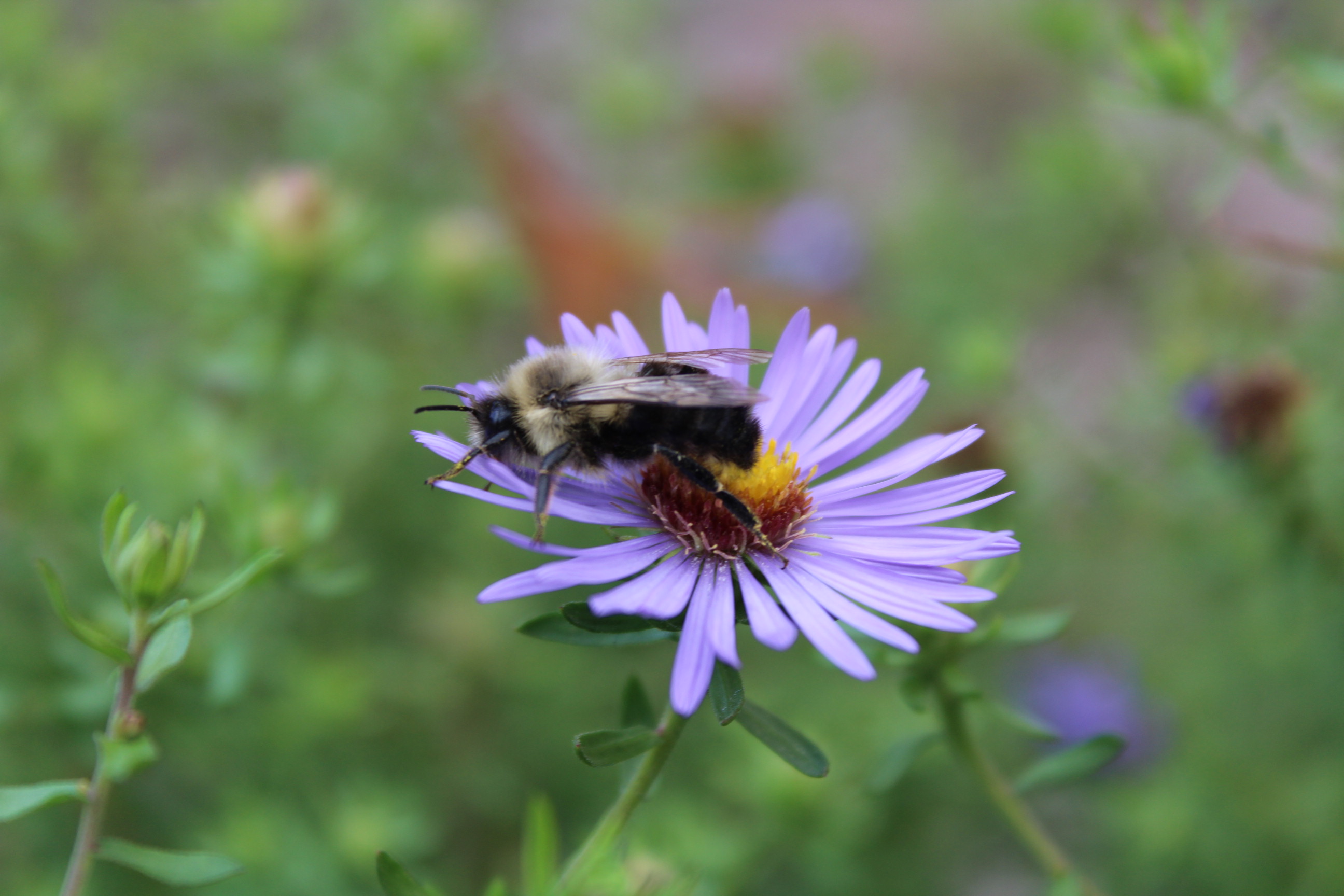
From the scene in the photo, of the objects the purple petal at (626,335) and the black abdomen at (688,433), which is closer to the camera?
the black abdomen at (688,433)

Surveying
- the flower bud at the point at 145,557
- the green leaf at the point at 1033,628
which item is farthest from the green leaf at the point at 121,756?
the green leaf at the point at 1033,628

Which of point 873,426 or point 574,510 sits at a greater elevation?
point 873,426

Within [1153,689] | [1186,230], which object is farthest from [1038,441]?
[1186,230]

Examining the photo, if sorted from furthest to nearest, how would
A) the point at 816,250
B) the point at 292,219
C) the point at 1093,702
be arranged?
the point at 816,250 < the point at 1093,702 < the point at 292,219

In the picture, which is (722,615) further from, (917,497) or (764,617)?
(917,497)

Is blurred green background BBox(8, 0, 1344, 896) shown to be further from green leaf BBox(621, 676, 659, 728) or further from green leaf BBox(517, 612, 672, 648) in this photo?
green leaf BBox(517, 612, 672, 648)

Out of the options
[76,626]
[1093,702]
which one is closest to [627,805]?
[76,626]

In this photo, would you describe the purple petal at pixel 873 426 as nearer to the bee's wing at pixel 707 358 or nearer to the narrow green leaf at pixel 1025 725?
the bee's wing at pixel 707 358
